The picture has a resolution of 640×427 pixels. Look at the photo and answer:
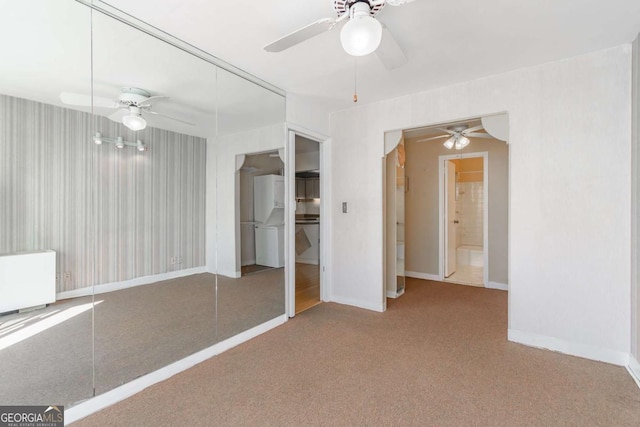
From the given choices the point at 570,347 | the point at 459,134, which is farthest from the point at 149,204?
the point at 459,134

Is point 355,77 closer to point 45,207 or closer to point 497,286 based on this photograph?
point 45,207

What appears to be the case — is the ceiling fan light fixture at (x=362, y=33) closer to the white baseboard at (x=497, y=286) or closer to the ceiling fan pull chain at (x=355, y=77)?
the ceiling fan pull chain at (x=355, y=77)

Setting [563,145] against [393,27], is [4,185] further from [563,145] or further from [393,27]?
[563,145]

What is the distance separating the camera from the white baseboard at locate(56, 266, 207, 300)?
1774 mm

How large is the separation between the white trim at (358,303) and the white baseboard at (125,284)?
75.3 inches

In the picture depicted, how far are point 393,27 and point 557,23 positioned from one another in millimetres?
1092

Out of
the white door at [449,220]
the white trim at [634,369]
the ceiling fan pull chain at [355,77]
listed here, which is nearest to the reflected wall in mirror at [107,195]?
the ceiling fan pull chain at [355,77]

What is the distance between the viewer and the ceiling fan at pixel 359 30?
1.38m

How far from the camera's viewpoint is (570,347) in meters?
2.48

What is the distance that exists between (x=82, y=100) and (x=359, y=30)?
5.36 feet

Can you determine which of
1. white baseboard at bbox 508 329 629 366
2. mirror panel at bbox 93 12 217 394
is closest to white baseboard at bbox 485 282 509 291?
white baseboard at bbox 508 329 629 366

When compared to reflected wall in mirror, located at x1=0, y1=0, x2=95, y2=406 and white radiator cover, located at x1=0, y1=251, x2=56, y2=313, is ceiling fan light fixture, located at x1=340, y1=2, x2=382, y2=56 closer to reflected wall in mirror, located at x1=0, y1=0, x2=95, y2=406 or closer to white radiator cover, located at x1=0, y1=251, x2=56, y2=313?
reflected wall in mirror, located at x1=0, y1=0, x2=95, y2=406

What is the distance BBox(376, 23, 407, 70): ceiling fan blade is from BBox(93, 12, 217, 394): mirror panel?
1.45 m

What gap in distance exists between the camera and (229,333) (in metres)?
2.64
